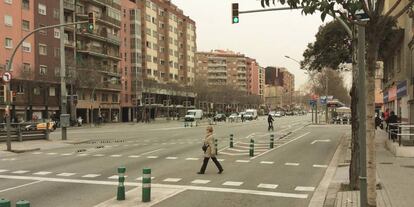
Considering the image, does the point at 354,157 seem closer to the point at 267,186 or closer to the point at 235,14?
the point at 267,186

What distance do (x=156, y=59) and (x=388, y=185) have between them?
102283 millimetres

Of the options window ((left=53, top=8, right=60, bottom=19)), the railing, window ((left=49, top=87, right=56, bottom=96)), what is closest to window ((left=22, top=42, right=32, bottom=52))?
window ((left=49, top=87, right=56, bottom=96))

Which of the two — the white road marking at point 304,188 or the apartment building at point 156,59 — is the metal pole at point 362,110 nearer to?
the white road marking at point 304,188

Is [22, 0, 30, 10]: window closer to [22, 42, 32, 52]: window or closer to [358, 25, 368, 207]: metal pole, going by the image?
[22, 42, 32, 52]: window

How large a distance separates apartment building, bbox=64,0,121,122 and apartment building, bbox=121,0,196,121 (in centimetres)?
449

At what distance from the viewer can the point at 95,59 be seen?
85125mm

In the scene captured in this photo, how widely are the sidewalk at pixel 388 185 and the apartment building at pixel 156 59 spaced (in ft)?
234

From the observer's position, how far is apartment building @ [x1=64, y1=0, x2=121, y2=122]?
74312 mm

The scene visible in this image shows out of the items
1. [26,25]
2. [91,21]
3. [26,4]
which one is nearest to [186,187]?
[91,21]

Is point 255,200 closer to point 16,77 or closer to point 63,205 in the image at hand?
point 63,205

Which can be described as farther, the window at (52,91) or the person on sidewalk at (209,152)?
the window at (52,91)

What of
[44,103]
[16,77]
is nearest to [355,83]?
[16,77]

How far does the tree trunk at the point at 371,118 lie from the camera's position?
7.14 meters

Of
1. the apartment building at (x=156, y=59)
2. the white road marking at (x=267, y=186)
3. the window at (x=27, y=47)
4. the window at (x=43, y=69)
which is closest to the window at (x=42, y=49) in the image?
the window at (x=43, y=69)
